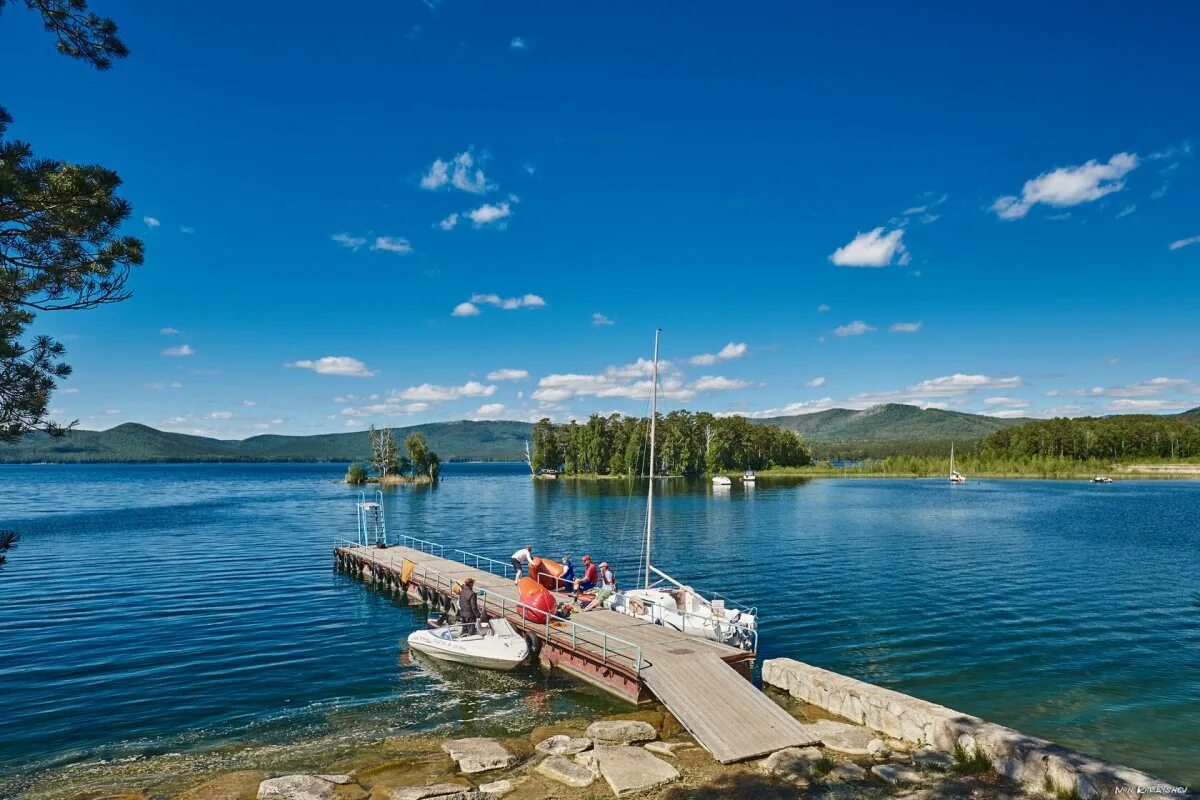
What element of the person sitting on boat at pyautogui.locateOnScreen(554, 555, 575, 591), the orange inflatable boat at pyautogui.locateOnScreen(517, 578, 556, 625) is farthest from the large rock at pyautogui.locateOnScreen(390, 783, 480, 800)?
the person sitting on boat at pyautogui.locateOnScreen(554, 555, 575, 591)

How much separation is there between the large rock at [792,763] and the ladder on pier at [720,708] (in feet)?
1.08

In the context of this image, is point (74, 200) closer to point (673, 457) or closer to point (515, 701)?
point (515, 701)

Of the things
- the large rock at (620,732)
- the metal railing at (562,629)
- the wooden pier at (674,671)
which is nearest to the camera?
the wooden pier at (674,671)

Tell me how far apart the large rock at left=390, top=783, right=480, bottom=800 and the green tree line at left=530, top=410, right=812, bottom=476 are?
144160 millimetres

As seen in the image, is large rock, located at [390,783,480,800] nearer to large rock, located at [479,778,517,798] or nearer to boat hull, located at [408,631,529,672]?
large rock, located at [479,778,517,798]

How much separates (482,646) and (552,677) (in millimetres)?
2918

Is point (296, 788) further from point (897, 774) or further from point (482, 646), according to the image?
point (897, 774)

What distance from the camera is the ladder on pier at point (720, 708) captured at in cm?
1548

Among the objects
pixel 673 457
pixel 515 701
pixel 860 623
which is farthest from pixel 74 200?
pixel 673 457

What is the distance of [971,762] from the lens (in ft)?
46.6

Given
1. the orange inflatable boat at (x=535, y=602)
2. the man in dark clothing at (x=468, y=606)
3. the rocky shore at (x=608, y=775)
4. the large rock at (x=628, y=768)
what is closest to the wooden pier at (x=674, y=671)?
the orange inflatable boat at (x=535, y=602)

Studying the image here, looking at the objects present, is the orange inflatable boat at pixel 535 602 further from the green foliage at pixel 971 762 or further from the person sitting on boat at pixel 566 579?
the green foliage at pixel 971 762

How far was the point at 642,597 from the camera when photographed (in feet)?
86.2

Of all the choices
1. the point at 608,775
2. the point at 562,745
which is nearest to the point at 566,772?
the point at 608,775
